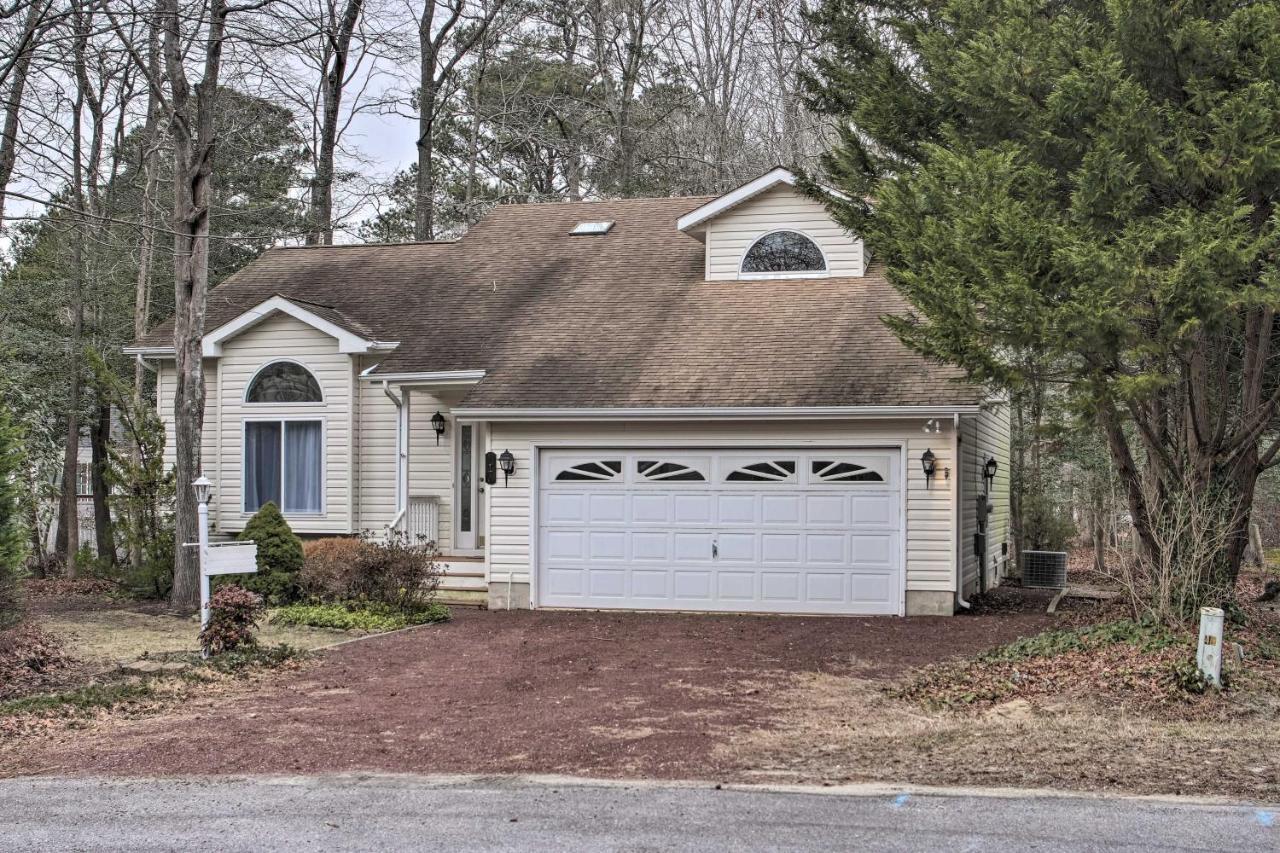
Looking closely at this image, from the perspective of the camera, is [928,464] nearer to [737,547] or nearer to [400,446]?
[737,547]

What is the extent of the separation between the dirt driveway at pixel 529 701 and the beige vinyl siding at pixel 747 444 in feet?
2.77

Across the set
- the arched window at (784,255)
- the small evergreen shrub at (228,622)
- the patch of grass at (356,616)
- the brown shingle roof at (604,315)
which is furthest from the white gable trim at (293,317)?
the small evergreen shrub at (228,622)

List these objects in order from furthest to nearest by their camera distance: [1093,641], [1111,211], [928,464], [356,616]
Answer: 1. [928,464]
2. [356,616]
3. [1093,641]
4. [1111,211]

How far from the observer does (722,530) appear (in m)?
14.4

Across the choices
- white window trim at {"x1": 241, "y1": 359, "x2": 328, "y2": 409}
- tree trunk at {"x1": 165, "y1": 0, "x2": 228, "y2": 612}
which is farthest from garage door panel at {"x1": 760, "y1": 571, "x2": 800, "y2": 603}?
tree trunk at {"x1": 165, "y1": 0, "x2": 228, "y2": 612}

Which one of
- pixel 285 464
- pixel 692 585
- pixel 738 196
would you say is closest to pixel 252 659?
pixel 692 585

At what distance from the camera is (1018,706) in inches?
326

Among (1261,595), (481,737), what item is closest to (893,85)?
(481,737)

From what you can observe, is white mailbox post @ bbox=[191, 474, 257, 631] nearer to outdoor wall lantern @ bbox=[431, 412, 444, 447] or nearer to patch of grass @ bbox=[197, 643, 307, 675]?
patch of grass @ bbox=[197, 643, 307, 675]

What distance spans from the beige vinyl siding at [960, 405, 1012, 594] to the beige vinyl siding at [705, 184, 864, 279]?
2843mm

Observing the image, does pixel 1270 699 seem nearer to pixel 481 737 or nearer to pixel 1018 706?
pixel 1018 706

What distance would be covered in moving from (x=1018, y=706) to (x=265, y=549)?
9701 millimetres

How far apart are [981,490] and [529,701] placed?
9.79m

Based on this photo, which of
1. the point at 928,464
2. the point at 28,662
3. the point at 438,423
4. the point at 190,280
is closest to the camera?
the point at 28,662
